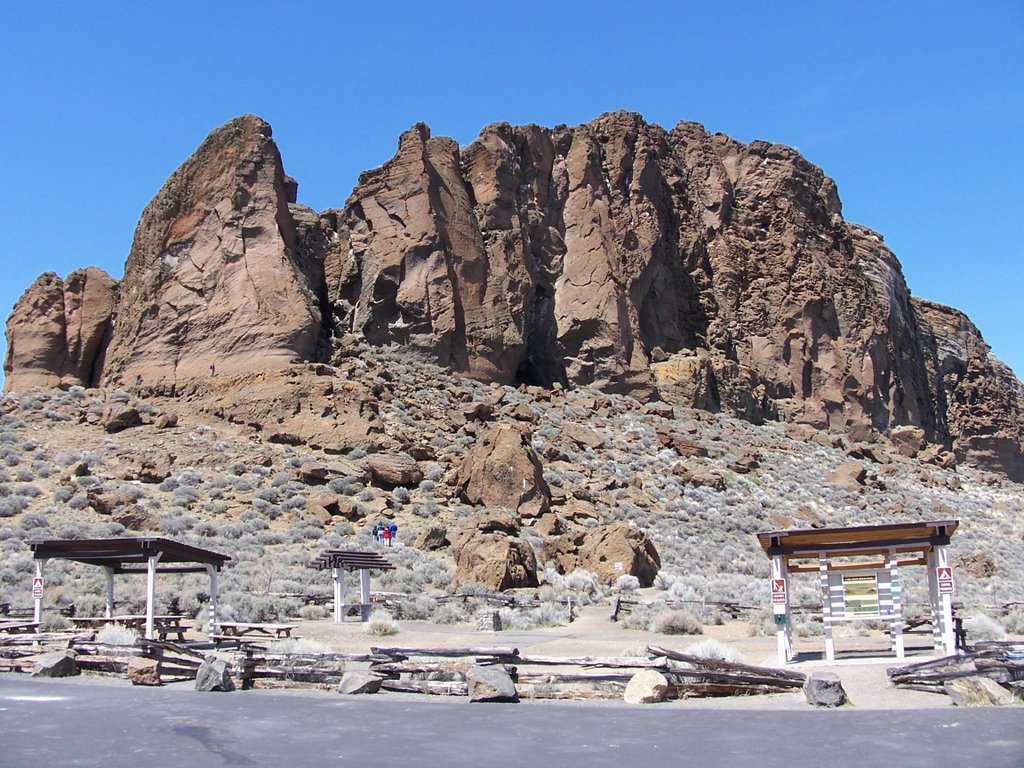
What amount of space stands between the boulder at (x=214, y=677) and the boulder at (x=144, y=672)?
801 mm

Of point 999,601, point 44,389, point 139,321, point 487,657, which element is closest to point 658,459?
point 999,601

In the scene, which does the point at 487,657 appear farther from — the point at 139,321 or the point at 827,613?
the point at 139,321

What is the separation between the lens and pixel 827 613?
601 inches

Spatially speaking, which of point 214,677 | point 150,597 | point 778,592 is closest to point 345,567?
point 150,597

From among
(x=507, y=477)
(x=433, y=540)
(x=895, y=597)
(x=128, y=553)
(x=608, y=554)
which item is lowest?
(x=895, y=597)

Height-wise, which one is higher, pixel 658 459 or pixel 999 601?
pixel 658 459

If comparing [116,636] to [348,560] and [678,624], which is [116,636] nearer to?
[348,560]

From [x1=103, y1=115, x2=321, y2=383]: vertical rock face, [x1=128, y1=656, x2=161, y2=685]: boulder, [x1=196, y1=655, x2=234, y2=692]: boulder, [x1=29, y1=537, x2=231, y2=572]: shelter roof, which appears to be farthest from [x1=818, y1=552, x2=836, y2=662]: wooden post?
[x1=103, y1=115, x2=321, y2=383]: vertical rock face

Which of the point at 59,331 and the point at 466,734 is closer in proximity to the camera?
the point at 466,734

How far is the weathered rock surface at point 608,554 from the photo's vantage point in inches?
1100

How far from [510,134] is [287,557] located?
1264 inches

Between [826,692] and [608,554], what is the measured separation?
17225mm

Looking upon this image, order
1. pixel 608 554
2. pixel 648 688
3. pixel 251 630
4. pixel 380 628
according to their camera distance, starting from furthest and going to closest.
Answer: pixel 608 554
pixel 380 628
pixel 251 630
pixel 648 688

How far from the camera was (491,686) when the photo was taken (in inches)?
466
